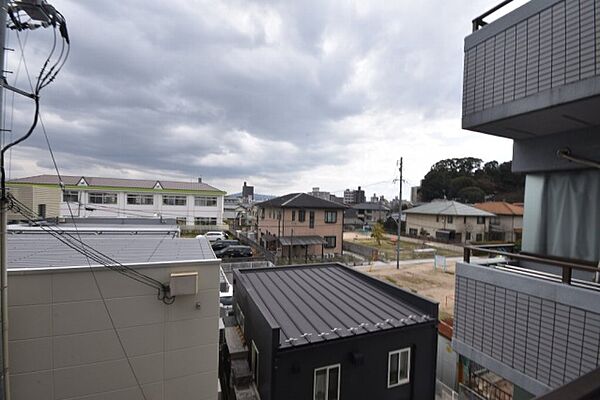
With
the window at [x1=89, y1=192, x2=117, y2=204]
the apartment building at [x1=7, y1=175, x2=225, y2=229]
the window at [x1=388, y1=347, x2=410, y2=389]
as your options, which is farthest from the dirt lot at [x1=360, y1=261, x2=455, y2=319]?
the window at [x1=89, y1=192, x2=117, y2=204]

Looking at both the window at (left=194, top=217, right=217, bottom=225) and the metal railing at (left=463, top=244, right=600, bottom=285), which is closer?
the metal railing at (left=463, top=244, right=600, bottom=285)

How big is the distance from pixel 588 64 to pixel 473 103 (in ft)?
4.24

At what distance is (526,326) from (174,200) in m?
32.2

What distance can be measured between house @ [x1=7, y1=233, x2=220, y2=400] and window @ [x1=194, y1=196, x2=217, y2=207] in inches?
1075

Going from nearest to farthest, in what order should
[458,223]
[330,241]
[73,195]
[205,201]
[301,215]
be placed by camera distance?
1. [301,215]
2. [330,241]
3. [73,195]
4. [458,223]
5. [205,201]

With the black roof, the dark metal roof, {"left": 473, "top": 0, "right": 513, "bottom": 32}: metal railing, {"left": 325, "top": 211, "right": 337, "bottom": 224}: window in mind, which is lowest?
the dark metal roof

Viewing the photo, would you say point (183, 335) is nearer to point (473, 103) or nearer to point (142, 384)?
point (142, 384)

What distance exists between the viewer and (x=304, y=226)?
22.2m

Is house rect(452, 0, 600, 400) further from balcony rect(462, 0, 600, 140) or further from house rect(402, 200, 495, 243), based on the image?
house rect(402, 200, 495, 243)

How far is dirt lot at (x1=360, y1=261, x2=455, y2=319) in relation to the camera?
40.5ft

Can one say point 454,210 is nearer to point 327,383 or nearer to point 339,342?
point 339,342

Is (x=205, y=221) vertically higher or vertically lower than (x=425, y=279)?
higher

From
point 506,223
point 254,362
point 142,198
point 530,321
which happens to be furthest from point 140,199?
point 506,223

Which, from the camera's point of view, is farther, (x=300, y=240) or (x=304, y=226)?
(x=304, y=226)
